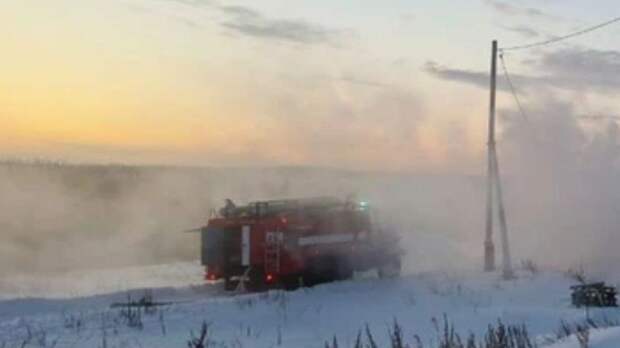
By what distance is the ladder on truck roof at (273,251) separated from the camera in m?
27.7

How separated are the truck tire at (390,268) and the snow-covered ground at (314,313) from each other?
55.3 inches

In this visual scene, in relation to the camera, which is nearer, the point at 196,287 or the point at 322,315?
the point at 322,315

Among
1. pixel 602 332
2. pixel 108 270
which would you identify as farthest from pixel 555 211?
pixel 602 332

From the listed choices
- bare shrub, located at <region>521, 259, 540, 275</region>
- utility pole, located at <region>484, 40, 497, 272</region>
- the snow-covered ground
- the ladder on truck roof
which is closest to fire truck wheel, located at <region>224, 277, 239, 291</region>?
the snow-covered ground

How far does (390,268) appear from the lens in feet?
101

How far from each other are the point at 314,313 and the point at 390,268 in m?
11.4

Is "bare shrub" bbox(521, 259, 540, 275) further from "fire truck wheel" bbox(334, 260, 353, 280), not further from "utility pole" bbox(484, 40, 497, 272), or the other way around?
"fire truck wheel" bbox(334, 260, 353, 280)

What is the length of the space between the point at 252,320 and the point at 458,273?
11.2 meters

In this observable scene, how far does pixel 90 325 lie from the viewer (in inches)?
691

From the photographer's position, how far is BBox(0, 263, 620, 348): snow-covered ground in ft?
51.0

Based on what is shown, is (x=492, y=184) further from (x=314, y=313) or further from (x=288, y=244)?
(x=314, y=313)

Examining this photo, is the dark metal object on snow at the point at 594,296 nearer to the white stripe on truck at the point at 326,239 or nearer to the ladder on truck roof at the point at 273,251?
the white stripe on truck at the point at 326,239

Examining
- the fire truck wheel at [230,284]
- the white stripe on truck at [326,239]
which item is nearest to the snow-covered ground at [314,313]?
the fire truck wheel at [230,284]

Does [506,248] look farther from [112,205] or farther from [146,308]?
[112,205]
